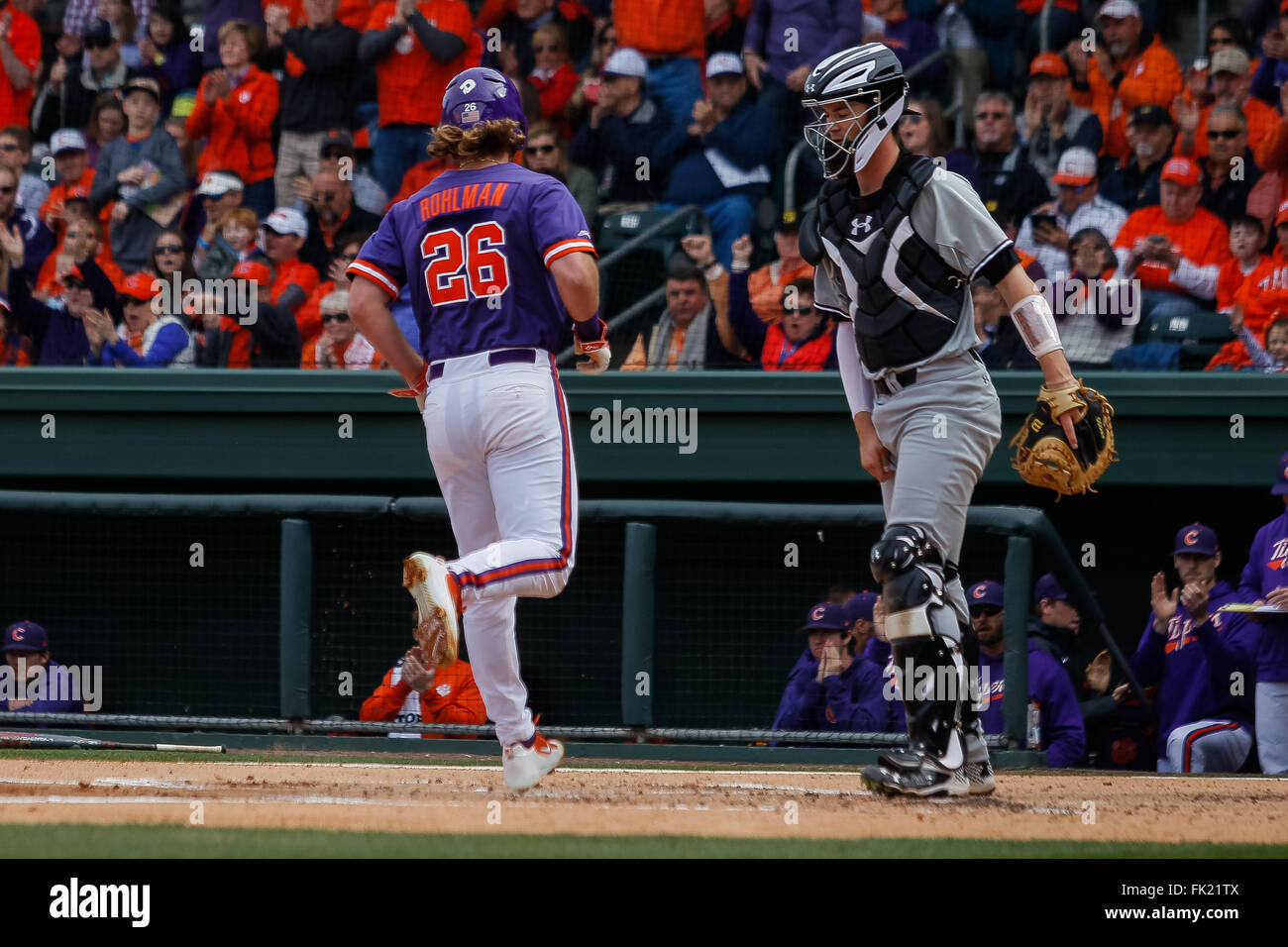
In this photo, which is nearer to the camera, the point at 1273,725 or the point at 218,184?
the point at 1273,725

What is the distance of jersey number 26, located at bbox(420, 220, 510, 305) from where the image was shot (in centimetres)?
444

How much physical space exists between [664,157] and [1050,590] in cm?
347

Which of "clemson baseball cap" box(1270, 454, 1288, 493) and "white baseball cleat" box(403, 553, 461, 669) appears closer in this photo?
"white baseball cleat" box(403, 553, 461, 669)

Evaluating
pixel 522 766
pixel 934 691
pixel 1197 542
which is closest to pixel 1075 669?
pixel 1197 542

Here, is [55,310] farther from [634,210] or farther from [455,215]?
[455,215]

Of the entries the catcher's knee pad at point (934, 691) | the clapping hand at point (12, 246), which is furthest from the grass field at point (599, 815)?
the clapping hand at point (12, 246)

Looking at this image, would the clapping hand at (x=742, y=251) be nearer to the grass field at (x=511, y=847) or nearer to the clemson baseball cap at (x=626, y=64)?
the clemson baseball cap at (x=626, y=64)

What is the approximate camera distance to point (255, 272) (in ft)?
29.6

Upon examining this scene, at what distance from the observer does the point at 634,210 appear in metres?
9.15

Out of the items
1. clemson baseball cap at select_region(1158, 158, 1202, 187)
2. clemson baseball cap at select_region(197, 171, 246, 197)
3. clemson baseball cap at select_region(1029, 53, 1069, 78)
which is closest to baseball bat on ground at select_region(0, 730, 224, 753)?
clemson baseball cap at select_region(197, 171, 246, 197)

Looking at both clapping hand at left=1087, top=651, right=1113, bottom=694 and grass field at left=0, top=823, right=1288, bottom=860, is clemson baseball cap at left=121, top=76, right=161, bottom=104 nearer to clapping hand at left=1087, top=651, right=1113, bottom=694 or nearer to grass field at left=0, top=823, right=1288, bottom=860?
clapping hand at left=1087, top=651, right=1113, bottom=694

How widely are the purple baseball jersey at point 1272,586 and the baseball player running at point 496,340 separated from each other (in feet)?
12.0

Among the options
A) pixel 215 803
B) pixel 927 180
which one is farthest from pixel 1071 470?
pixel 215 803

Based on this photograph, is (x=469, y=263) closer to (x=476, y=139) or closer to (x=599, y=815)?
(x=476, y=139)
